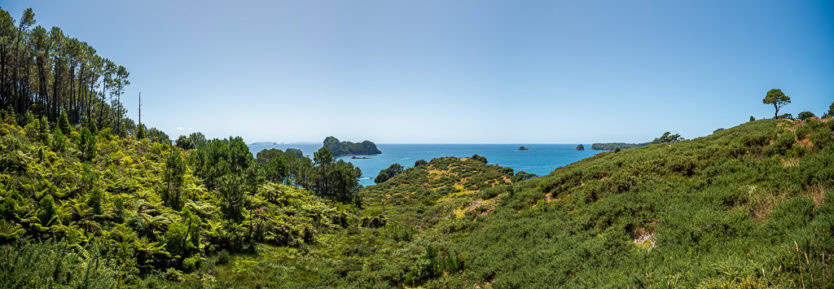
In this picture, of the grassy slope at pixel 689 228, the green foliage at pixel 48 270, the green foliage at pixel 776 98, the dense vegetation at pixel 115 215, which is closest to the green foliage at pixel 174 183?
the dense vegetation at pixel 115 215

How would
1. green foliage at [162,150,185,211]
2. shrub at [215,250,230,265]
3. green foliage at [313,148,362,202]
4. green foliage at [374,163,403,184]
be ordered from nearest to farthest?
shrub at [215,250,230,265]
green foliage at [162,150,185,211]
green foliage at [313,148,362,202]
green foliage at [374,163,403,184]

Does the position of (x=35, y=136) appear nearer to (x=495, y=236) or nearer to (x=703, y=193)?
(x=495, y=236)

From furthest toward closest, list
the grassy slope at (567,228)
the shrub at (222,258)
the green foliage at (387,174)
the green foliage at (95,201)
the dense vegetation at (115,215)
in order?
the green foliage at (387,174)
the shrub at (222,258)
the green foliage at (95,201)
the dense vegetation at (115,215)
the grassy slope at (567,228)

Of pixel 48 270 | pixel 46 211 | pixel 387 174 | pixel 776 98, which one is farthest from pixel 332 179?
pixel 776 98

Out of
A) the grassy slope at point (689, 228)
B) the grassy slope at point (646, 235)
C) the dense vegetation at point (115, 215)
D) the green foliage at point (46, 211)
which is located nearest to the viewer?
the grassy slope at point (689, 228)

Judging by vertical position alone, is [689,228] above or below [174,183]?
below

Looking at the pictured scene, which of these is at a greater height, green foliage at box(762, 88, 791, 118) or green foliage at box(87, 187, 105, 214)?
green foliage at box(762, 88, 791, 118)

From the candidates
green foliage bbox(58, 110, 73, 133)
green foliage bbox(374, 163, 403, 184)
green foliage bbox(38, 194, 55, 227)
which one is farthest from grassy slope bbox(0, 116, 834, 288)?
green foliage bbox(374, 163, 403, 184)

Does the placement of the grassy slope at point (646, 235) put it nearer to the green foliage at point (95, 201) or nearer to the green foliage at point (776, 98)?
the green foliage at point (95, 201)

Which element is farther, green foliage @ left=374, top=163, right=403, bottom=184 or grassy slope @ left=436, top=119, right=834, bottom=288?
green foliage @ left=374, top=163, right=403, bottom=184

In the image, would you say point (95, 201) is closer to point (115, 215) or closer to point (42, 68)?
point (115, 215)

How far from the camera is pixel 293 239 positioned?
71.2 ft

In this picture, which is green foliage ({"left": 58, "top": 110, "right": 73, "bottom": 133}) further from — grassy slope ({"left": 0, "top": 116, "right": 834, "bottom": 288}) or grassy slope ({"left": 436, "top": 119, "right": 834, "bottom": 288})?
grassy slope ({"left": 436, "top": 119, "right": 834, "bottom": 288})

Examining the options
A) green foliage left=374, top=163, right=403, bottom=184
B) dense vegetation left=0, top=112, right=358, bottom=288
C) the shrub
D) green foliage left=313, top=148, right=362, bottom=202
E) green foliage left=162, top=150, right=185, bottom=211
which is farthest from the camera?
green foliage left=374, top=163, right=403, bottom=184
